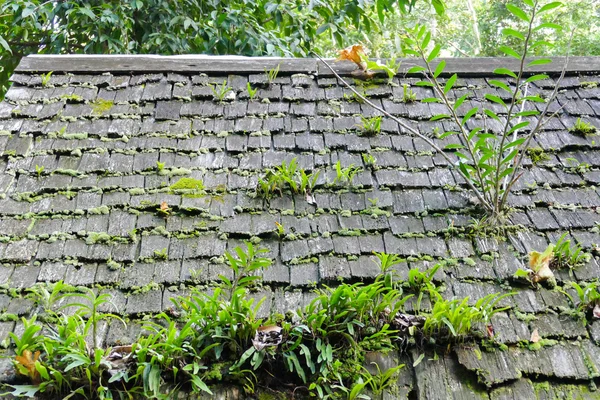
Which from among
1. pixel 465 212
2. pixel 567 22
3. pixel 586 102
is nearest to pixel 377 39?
pixel 567 22

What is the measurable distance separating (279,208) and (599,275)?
1559mm

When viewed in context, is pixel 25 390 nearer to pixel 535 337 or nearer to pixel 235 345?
pixel 235 345

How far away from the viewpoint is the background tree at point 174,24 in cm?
541

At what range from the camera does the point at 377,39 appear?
494 inches

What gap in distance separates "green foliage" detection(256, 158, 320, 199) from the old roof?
2.6 inches

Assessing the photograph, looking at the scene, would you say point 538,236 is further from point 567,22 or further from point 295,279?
point 567,22

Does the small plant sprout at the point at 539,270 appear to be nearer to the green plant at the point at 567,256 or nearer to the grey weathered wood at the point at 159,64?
the green plant at the point at 567,256

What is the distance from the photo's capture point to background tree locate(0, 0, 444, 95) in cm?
541

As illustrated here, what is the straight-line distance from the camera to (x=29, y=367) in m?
1.80

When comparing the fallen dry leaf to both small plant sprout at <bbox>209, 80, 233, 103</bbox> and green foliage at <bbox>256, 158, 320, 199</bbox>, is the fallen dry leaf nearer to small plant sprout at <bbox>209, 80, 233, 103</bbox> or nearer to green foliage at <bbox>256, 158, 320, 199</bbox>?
green foliage at <bbox>256, 158, 320, 199</bbox>

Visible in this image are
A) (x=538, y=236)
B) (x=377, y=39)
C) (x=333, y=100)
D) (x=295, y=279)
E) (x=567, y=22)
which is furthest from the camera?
(x=377, y=39)

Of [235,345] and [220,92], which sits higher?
[220,92]

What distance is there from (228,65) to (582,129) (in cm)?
237

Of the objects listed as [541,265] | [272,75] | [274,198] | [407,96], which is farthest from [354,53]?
[541,265]
